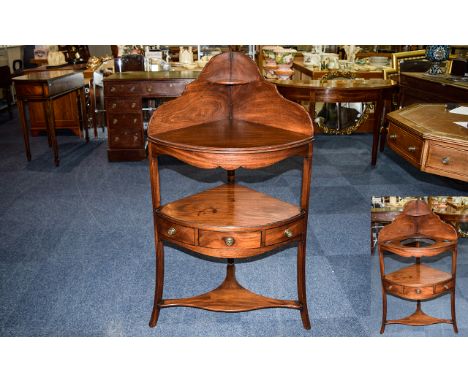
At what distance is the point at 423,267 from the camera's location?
1849mm

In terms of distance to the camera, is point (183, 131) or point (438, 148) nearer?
point (438, 148)

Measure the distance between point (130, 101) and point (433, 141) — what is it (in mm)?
4122

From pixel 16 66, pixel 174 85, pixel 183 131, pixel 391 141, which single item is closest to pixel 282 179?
pixel 174 85

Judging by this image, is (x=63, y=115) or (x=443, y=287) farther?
(x=63, y=115)

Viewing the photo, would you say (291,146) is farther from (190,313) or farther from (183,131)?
(190,313)

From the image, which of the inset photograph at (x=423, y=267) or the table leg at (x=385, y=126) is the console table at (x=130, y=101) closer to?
the table leg at (x=385, y=126)

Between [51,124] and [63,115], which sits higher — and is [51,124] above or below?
above

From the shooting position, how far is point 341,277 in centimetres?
299

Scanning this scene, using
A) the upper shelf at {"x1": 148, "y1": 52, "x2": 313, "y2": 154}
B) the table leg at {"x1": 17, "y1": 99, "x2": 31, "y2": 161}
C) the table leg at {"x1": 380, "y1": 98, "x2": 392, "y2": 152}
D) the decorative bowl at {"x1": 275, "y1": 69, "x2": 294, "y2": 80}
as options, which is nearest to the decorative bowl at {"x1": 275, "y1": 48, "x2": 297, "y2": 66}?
the decorative bowl at {"x1": 275, "y1": 69, "x2": 294, "y2": 80}

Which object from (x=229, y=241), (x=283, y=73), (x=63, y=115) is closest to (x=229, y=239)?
(x=229, y=241)

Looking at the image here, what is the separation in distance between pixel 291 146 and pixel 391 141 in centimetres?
79

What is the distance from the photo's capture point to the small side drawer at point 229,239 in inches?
80.6

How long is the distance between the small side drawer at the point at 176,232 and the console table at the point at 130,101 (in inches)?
132

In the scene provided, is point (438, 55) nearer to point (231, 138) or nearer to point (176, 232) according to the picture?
point (231, 138)
